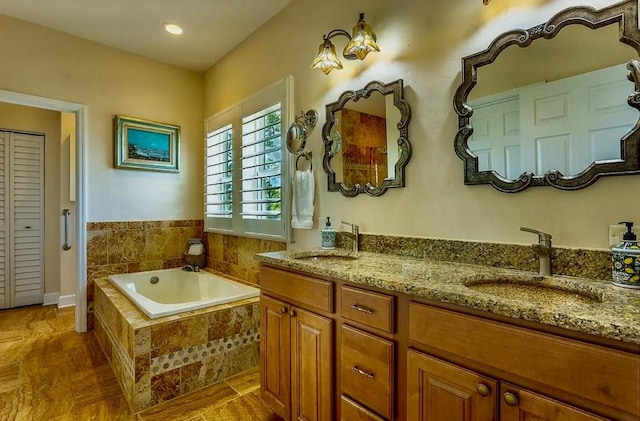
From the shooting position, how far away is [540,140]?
1.29 m

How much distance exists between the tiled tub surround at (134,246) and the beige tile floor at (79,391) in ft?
1.70

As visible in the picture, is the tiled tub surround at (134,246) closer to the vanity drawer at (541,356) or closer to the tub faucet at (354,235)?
the tub faucet at (354,235)

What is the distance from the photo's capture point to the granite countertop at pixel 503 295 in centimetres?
75

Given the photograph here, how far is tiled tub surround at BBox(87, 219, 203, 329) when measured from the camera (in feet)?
10.1

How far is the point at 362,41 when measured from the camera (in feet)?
5.84

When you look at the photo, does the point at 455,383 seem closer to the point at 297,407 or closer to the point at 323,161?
the point at 297,407

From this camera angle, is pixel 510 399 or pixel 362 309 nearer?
pixel 510 399

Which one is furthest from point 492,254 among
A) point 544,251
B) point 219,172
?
point 219,172

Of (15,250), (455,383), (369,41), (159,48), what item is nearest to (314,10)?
(369,41)

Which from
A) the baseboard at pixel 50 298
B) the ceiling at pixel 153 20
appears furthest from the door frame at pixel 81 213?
the baseboard at pixel 50 298

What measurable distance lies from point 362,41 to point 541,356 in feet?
5.33

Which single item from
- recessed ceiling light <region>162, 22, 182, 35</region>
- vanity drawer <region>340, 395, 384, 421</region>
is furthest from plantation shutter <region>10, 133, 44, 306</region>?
vanity drawer <region>340, 395, 384, 421</region>

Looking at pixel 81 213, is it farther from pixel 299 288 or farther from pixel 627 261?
pixel 627 261

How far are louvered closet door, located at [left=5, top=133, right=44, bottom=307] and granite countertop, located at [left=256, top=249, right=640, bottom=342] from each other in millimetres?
3607
